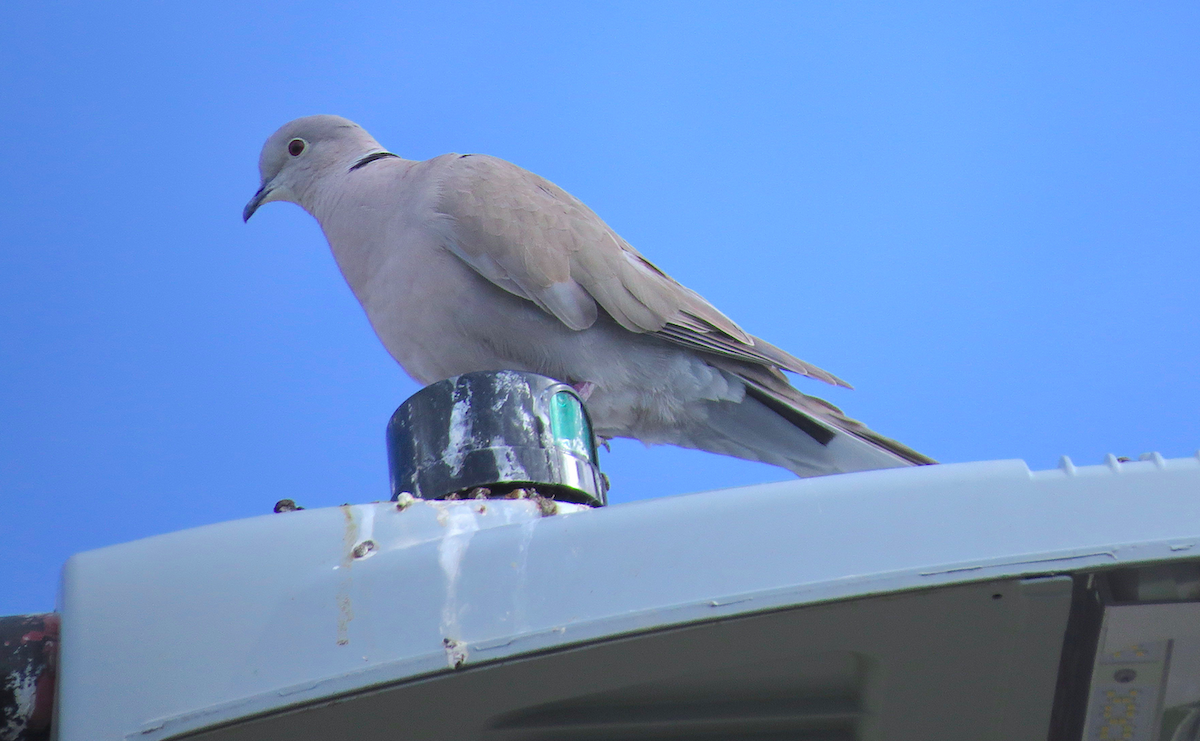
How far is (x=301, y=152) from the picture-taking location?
317 centimetres

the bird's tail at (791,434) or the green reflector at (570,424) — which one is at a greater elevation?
the bird's tail at (791,434)

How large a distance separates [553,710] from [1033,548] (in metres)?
0.41

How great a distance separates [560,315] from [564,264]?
162 mm

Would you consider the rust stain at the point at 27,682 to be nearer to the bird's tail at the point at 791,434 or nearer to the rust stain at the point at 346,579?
the rust stain at the point at 346,579

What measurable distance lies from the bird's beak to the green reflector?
1972 millimetres

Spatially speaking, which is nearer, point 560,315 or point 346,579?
point 346,579

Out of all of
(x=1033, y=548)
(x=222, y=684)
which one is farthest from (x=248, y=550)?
(x=1033, y=548)

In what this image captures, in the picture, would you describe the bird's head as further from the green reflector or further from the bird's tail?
the green reflector

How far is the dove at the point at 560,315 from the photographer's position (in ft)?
8.19

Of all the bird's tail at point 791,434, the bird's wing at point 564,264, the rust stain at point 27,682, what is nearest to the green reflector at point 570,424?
the rust stain at point 27,682

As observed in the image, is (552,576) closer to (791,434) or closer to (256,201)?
(791,434)

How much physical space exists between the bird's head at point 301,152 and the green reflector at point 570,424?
5.98 feet

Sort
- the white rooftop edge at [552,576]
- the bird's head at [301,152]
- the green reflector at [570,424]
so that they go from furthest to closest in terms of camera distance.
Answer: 1. the bird's head at [301,152]
2. the green reflector at [570,424]
3. the white rooftop edge at [552,576]

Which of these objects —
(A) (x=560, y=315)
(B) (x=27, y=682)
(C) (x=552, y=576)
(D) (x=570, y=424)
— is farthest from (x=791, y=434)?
(B) (x=27, y=682)
